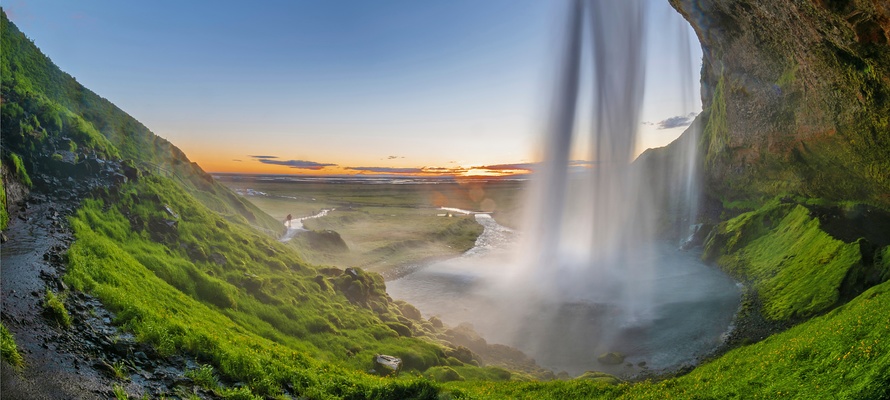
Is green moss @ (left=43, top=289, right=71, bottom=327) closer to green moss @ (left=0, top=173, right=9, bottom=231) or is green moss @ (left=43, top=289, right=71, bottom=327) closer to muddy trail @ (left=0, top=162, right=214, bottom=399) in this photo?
muddy trail @ (left=0, top=162, right=214, bottom=399)

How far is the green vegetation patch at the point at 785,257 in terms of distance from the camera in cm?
2927

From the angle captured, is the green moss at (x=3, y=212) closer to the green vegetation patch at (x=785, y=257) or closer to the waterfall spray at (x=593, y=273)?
the waterfall spray at (x=593, y=273)

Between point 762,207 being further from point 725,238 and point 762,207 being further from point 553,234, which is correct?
point 553,234

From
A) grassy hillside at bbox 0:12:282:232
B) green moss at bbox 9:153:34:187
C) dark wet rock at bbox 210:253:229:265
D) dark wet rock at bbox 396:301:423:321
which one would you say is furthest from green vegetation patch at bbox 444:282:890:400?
grassy hillside at bbox 0:12:282:232

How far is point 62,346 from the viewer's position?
431 inches

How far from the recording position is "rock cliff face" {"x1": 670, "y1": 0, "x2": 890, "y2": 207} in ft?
79.5

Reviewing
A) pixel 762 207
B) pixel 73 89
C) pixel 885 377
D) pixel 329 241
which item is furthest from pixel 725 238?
pixel 73 89

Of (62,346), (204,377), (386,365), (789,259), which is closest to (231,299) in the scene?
(386,365)

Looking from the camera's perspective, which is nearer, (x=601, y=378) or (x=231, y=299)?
(x=231, y=299)

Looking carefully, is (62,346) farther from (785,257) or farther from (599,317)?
(785,257)

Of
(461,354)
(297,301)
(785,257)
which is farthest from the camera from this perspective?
(785,257)

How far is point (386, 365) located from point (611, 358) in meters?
17.4

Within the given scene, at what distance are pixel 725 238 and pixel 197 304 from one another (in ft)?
198

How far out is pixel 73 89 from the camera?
37.3 meters
